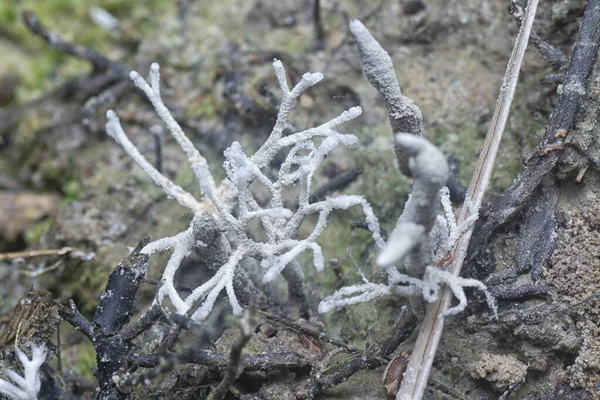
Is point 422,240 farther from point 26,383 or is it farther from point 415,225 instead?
point 26,383

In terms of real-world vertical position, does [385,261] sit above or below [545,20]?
below

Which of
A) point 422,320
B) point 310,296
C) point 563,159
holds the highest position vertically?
point 563,159

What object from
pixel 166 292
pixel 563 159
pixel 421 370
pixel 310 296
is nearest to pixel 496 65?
pixel 563 159

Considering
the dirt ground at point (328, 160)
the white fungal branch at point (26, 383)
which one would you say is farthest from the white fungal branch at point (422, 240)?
the white fungal branch at point (26, 383)

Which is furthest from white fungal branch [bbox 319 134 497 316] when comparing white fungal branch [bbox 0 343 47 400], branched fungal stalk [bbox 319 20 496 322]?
white fungal branch [bbox 0 343 47 400]

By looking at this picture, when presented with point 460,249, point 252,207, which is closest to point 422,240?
point 460,249

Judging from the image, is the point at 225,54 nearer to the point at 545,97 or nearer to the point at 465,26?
the point at 465,26

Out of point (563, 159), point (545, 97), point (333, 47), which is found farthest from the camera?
point (333, 47)
